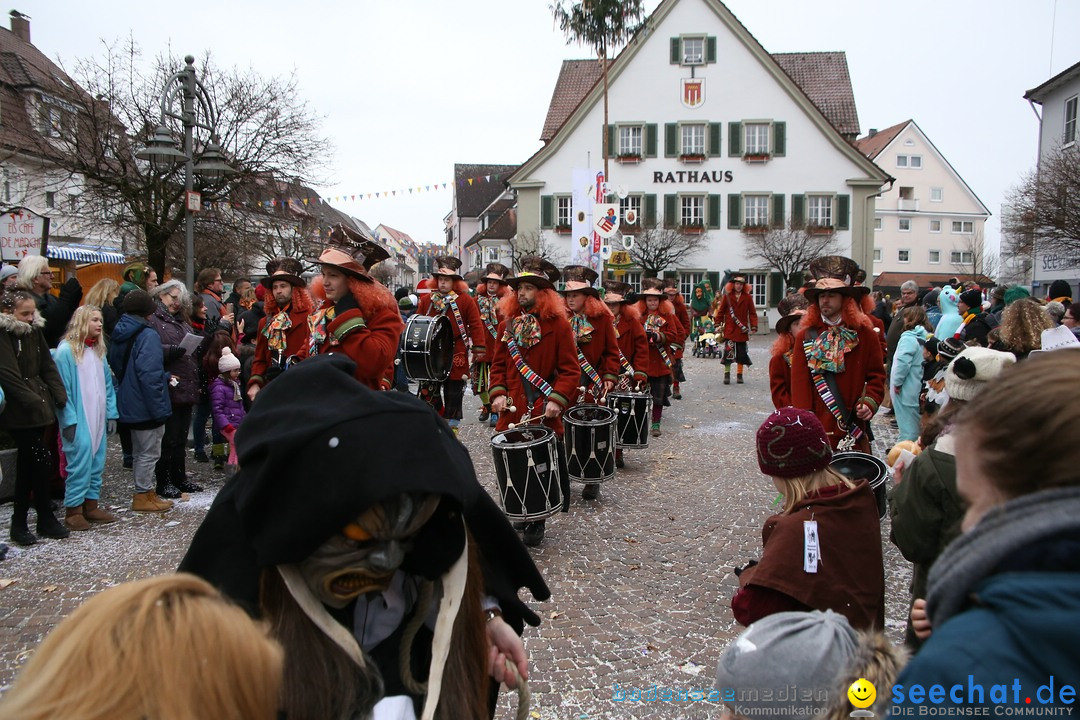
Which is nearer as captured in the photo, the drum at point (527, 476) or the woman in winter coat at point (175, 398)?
the drum at point (527, 476)

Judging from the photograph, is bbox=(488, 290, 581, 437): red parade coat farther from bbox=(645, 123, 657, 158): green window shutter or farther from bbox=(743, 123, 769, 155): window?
bbox=(743, 123, 769, 155): window

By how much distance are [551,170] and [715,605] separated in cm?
3154

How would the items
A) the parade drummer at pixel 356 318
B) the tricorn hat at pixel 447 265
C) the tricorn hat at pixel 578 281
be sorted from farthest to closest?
the tricorn hat at pixel 447 265, the tricorn hat at pixel 578 281, the parade drummer at pixel 356 318

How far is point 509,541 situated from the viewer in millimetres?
2037

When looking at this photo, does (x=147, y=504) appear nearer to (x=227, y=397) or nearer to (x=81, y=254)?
(x=227, y=397)

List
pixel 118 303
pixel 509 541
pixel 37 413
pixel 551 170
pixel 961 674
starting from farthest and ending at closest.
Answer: pixel 551 170, pixel 118 303, pixel 37 413, pixel 509 541, pixel 961 674

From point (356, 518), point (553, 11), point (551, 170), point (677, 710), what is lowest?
point (677, 710)

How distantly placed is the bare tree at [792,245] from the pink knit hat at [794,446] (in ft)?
105

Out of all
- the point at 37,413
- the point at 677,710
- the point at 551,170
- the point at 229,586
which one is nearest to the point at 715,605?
the point at 677,710

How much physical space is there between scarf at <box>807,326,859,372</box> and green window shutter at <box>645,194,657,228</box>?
29849 mm

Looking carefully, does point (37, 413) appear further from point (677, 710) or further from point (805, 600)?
point (805, 600)

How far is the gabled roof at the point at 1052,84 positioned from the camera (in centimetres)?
2881

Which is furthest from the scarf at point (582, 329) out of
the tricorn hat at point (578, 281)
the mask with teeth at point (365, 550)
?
the mask with teeth at point (365, 550)

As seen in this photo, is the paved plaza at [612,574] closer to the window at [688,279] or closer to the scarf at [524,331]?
the scarf at [524,331]
